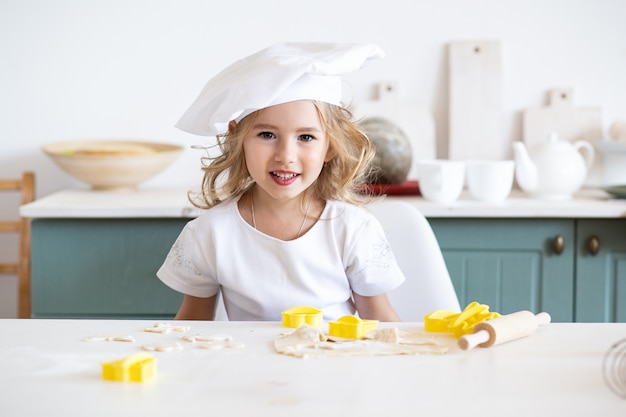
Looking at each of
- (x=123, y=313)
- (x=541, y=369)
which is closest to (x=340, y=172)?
(x=541, y=369)

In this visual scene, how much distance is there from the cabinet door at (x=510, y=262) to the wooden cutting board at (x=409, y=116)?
1.60ft

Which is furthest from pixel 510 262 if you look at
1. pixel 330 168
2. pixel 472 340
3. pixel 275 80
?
pixel 472 340

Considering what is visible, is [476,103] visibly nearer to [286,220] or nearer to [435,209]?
[435,209]

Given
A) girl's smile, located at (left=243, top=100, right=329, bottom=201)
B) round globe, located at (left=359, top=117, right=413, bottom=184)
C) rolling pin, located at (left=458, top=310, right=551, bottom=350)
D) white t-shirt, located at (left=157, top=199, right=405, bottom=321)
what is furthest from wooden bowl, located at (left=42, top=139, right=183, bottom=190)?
rolling pin, located at (left=458, top=310, right=551, bottom=350)

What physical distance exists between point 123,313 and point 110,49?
3.04 ft

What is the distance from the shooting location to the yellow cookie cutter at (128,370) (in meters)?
0.98

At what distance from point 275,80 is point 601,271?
1322 millimetres

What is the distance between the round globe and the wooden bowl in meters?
0.61

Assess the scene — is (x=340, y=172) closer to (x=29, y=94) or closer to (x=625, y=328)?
(x=625, y=328)

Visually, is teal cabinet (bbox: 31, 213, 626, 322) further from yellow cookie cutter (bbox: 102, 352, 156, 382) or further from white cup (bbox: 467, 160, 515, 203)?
yellow cookie cutter (bbox: 102, 352, 156, 382)

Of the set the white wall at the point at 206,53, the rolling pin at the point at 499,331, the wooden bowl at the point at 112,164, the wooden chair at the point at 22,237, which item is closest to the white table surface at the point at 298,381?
the rolling pin at the point at 499,331

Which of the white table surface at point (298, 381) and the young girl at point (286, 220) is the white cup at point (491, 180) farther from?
the white table surface at point (298, 381)

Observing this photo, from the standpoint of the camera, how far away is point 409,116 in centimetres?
284

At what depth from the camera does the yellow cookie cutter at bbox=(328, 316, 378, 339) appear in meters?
1.18
